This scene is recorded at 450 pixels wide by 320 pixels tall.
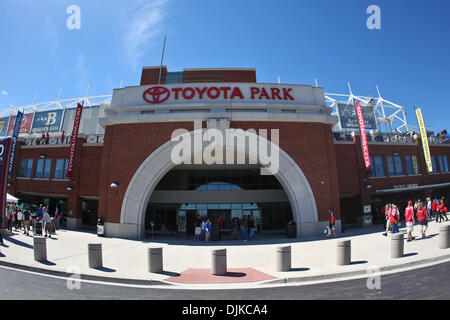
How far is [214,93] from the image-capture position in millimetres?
18000

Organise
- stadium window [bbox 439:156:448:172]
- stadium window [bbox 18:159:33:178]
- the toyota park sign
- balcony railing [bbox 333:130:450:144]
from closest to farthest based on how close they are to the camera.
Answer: the toyota park sign < balcony railing [bbox 333:130:450:144] < stadium window [bbox 18:159:33:178] < stadium window [bbox 439:156:448:172]

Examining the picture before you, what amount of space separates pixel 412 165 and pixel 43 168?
118 feet

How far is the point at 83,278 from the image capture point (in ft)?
27.7

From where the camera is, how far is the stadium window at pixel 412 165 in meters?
25.4

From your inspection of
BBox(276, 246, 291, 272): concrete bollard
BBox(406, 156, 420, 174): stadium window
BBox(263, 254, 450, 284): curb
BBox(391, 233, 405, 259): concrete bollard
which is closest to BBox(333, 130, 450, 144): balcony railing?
BBox(406, 156, 420, 174): stadium window

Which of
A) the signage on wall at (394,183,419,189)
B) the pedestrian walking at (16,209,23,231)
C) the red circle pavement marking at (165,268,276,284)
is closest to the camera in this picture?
the red circle pavement marking at (165,268,276,284)

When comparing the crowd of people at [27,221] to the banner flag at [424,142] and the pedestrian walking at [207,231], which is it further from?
the banner flag at [424,142]

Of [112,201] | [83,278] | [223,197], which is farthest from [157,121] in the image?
[83,278]

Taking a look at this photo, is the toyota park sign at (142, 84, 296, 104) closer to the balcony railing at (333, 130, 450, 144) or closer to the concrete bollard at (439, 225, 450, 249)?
the balcony railing at (333, 130, 450, 144)

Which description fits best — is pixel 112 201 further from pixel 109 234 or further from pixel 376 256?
pixel 376 256

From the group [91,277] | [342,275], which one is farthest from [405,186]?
[91,277]

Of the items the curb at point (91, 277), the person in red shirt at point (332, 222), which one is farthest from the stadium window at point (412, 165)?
the curb at point (91, 277)

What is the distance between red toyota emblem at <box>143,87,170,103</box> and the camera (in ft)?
59.1

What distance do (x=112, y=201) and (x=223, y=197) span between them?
836cm
